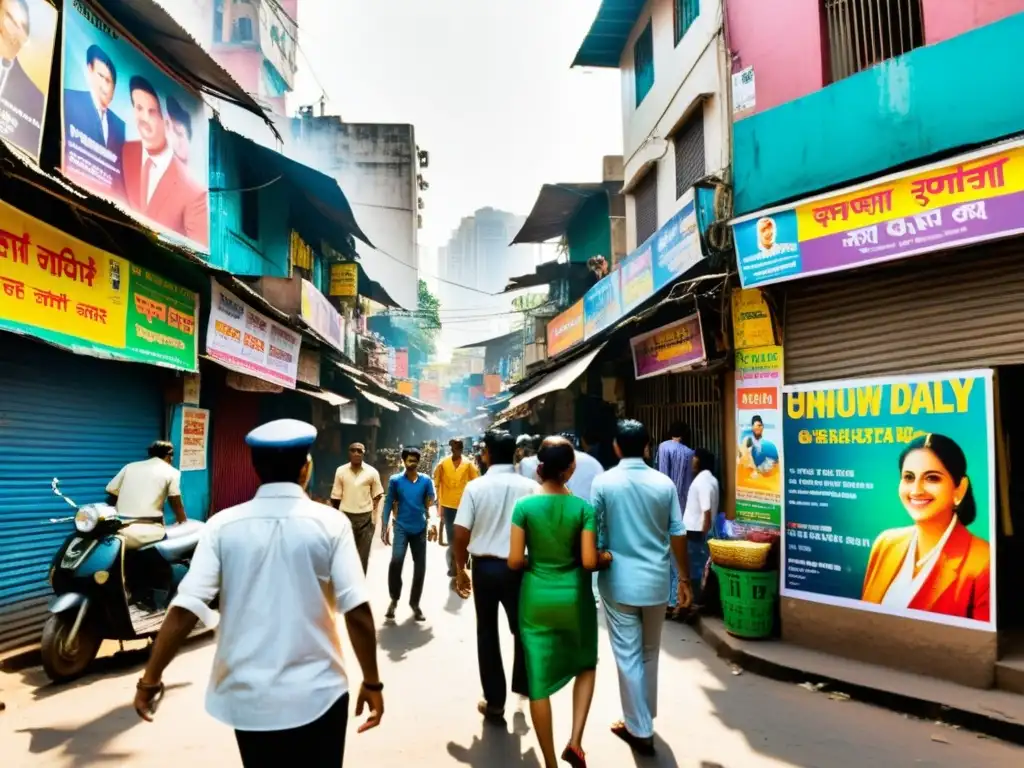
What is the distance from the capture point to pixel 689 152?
10.1 m

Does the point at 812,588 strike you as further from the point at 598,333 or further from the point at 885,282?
the point at 598,333

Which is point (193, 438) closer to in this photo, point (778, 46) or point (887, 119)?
point (778, 46)

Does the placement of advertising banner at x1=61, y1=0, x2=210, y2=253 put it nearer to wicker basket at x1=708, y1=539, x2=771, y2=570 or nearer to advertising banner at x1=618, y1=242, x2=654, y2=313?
advertising banner at x1=618, y1=242, x2=654, y2=313

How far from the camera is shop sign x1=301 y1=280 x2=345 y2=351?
12.6 m

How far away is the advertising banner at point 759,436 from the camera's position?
656 centimetres

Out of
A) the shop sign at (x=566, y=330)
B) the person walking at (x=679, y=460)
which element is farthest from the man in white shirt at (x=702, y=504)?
the shop sign at (x=566, y=330)

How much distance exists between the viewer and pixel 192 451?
950 cm

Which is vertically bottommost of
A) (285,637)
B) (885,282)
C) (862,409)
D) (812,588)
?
(812,588)

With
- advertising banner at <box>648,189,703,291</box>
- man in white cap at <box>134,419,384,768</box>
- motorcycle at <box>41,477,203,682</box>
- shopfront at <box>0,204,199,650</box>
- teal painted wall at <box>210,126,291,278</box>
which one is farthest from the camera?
teal painted wall at <box>210,126,291,278</box>

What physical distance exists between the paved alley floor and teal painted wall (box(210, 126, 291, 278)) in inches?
309

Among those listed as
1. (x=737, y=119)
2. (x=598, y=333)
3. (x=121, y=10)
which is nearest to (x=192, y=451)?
(x=121, y=10)

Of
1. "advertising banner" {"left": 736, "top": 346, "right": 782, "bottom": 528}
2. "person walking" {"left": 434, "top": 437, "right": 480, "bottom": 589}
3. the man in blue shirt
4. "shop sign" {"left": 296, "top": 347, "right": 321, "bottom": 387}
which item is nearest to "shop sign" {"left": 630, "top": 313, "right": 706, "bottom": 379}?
"advertising banner" {"left": 736, "top": 346, "right": 782, "bottom": 528}

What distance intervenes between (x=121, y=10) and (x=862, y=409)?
8530 millimetres

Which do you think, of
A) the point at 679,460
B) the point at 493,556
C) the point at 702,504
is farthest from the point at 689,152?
the point at 493,556
